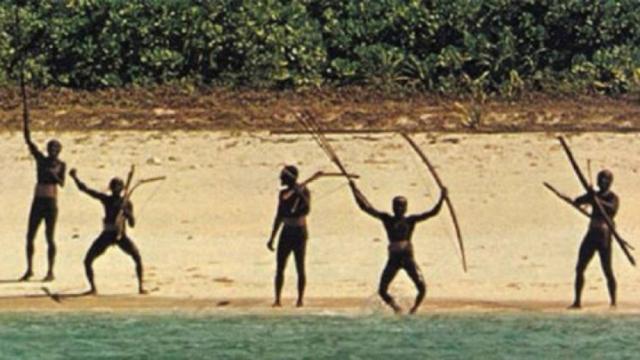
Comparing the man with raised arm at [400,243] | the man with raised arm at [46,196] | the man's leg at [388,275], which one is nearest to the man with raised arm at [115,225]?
the man with raised arm at [46,196]

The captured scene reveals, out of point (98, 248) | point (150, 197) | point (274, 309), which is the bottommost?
point (274, 309)

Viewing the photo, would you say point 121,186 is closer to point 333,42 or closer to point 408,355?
point 408,355

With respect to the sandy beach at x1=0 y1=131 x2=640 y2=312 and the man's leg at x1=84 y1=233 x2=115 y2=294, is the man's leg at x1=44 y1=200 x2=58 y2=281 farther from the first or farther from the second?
the man's leg at x1=84 y1=233 x2=115 y2=294

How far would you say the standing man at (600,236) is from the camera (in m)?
23.8

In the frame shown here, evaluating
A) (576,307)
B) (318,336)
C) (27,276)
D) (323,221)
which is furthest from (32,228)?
(576,307)

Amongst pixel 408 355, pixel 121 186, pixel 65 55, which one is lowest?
pixel 408 355

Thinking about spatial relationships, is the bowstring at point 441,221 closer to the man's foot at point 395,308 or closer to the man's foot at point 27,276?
the man's foot at point 395,308

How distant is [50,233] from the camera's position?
2508 cm

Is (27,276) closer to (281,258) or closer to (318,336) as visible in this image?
(281,258)

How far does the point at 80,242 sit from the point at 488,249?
4738 mm

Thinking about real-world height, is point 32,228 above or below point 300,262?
above

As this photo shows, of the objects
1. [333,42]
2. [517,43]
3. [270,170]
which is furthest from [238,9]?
[270,170]

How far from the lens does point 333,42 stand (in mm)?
36438

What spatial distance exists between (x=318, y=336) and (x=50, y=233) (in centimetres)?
327
